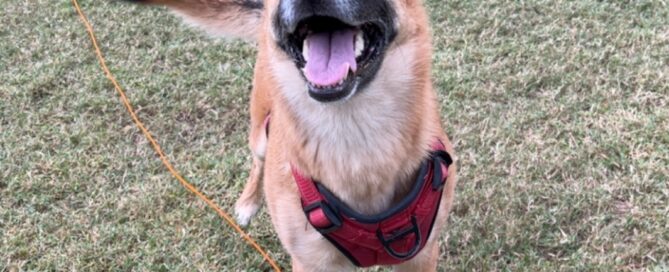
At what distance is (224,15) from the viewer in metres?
3.36

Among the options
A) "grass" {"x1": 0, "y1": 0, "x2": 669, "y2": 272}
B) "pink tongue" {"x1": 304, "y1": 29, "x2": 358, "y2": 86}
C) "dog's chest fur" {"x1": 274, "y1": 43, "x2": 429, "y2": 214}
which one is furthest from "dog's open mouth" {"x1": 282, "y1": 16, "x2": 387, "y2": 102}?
"grass" {"x1": 0, "y1": 0, "x2": 669, "y2": 272}

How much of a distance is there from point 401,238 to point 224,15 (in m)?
1.58

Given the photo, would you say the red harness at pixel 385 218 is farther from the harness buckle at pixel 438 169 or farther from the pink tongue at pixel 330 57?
Answer: the pink tongue at pixel 330 57

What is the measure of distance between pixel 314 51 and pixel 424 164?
1.98ft

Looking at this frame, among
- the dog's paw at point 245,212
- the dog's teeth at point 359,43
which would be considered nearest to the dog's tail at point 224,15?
the dog's paw at point 245,212

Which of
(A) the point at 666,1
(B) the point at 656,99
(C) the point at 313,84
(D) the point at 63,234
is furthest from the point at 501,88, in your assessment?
(D) the point at 63,234

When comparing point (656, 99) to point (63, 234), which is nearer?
point (63, 234)

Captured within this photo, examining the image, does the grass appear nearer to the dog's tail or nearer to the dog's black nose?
the dog's tail

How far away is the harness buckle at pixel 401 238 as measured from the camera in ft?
7.84

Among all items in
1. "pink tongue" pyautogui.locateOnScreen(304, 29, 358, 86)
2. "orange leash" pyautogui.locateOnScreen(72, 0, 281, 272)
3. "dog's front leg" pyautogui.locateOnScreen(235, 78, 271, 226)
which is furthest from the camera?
"orange leash" pyautogui.locateOnScreen(72, 0, 281, 272)

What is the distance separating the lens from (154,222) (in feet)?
12.4

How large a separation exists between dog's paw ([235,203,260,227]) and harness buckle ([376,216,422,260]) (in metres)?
1.47

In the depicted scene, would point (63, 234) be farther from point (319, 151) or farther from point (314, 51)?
point (314, 51)

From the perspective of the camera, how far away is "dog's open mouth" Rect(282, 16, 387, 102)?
6.92 ft
